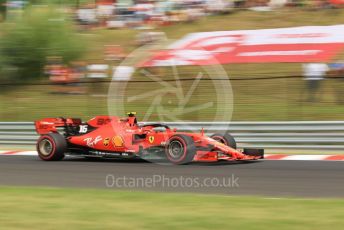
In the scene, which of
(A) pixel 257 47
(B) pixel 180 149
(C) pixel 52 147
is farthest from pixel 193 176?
(A) pixel 257 47

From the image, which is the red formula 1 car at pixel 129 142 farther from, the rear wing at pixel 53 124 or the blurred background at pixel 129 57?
the blurred background at pixel 129 57

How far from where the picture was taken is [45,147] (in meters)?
11.8

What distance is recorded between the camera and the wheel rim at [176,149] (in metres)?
10.3

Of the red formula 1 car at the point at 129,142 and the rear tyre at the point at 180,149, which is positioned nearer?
the rear tyre at the point at 180,149

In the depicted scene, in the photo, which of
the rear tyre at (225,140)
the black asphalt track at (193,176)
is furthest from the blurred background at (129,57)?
the black asphalt track at (193,176)

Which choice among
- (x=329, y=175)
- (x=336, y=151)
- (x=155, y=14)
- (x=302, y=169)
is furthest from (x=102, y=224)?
(x=155, y=14)

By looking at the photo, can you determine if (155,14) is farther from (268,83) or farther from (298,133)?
(298,133)

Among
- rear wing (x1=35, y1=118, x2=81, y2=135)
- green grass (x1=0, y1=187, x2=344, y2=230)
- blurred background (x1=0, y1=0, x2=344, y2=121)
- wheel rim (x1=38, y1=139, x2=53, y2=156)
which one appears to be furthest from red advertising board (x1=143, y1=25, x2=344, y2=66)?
green grass (x1=0, y1=187, x2=344, y2=230)

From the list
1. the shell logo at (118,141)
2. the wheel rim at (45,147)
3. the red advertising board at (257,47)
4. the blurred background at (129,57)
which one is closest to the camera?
the shell logo at (118,141)

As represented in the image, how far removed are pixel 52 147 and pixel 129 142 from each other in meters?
1.66

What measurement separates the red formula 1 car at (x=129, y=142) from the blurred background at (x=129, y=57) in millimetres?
4258

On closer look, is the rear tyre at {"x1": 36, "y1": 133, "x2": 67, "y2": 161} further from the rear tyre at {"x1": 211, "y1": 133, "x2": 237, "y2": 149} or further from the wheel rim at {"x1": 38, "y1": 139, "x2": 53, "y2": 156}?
the rear tyre at {"x1": 211, "y1": 133, "x2": 237, "y2": 149}

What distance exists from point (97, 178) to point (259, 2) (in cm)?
1802
